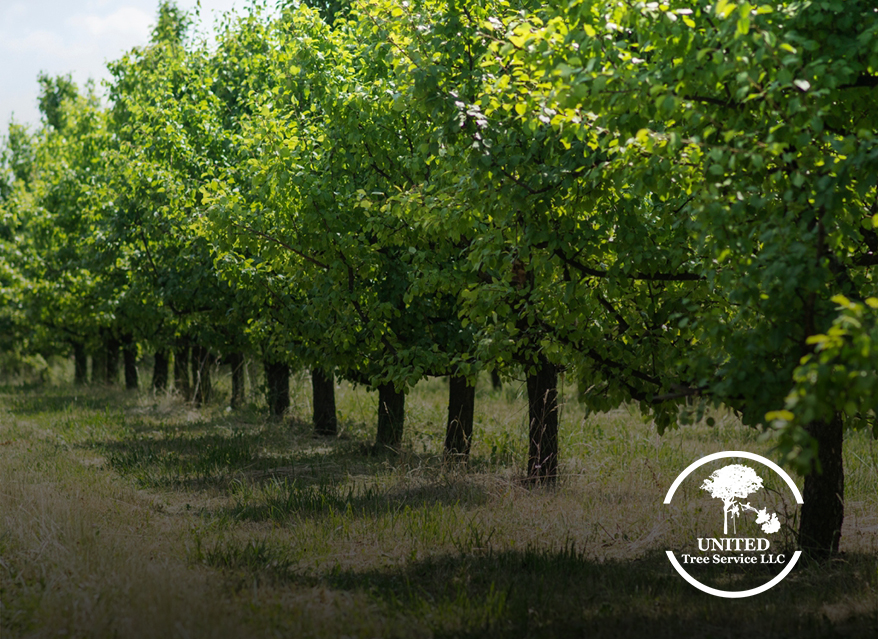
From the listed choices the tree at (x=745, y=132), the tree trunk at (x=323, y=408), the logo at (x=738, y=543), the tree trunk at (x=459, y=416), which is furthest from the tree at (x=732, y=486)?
the tree trunk at (x=323, y=408)

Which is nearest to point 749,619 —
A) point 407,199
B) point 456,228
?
point 456,228

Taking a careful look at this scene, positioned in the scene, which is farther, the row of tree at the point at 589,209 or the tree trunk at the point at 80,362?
the tree trunk at the point at 80,362

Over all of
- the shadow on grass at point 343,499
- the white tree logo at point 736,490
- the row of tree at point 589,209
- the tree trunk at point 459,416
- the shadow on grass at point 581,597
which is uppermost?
the row of tree at point 589,209

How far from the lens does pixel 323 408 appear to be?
1606 centimetres

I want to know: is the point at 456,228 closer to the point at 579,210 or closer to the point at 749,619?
the point at 579,210

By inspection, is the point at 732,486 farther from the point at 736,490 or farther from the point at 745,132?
the point at 745,132

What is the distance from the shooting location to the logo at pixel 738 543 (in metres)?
6.62

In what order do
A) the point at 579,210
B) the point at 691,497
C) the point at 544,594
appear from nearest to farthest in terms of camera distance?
1. the point at 544,594
2. the point at 579,210
3. the point at 691,497

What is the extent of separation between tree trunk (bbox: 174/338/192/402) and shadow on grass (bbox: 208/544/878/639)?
51.0 ft

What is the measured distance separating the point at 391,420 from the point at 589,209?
26.0 ft

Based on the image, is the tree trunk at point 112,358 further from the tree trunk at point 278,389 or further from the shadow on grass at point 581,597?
the shadow on grass at point 581,597

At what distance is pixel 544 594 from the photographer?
6.00m

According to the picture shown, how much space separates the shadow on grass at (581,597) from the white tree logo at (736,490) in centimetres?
99

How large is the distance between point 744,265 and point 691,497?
4951 mm
